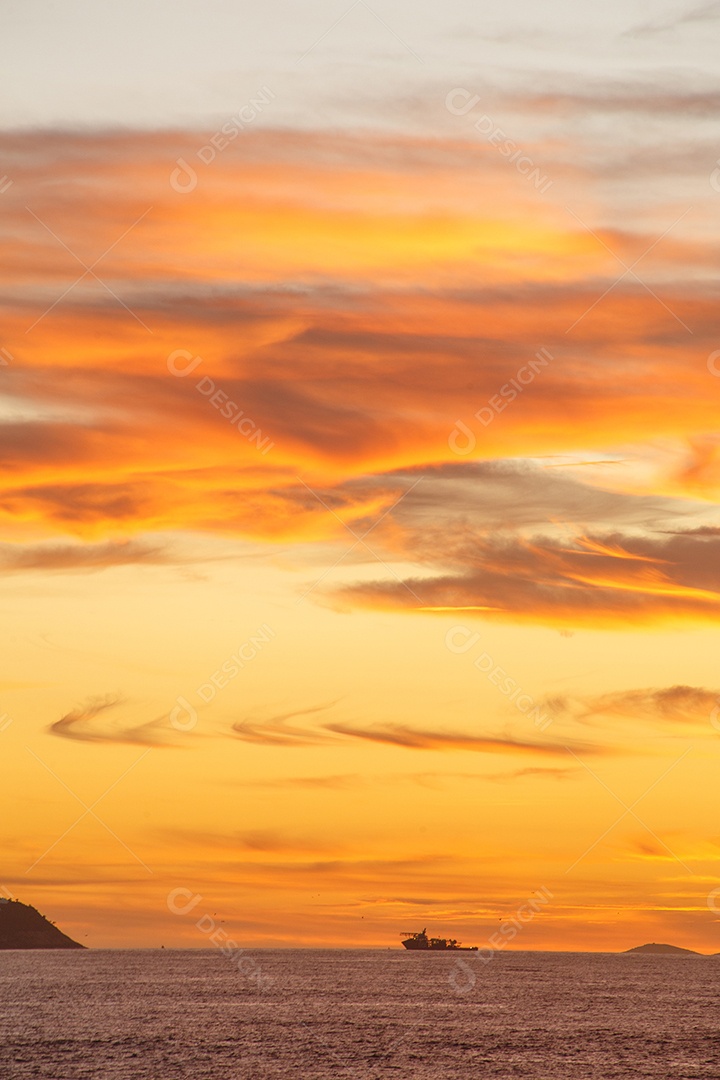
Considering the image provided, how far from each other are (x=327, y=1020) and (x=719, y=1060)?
62.7 m

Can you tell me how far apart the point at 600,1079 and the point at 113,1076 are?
155ft

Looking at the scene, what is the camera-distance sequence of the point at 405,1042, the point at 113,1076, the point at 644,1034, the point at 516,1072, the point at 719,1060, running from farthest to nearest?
the point at 644,1034 < the point at 405,1042 < the point at 719,1060 < the point at 516,1072 < the point at 113,1076

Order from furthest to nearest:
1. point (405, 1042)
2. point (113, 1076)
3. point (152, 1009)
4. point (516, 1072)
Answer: point (152, 1009) → point (405, 1042) → point (516, 1072) → point (113, 1076)

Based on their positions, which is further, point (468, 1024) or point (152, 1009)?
point (152, 1009)

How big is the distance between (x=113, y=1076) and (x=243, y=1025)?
5827 centimetres

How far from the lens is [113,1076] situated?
11412cm

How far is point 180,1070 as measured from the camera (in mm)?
119562

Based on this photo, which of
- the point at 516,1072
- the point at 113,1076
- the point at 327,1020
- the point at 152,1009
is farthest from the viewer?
the point at 152,1009

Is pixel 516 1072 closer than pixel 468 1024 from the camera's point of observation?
Yes

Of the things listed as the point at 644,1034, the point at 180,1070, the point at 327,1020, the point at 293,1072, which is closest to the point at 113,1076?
the point at 180,1070

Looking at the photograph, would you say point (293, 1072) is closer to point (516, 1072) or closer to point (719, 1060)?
point (516, 1072)

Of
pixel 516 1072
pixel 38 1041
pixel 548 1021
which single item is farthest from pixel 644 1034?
pixel 38 1041

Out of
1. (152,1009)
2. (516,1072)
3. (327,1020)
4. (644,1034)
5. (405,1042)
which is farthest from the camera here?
(152,1009)

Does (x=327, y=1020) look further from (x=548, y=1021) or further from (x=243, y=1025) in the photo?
(x=548, y=1021)
